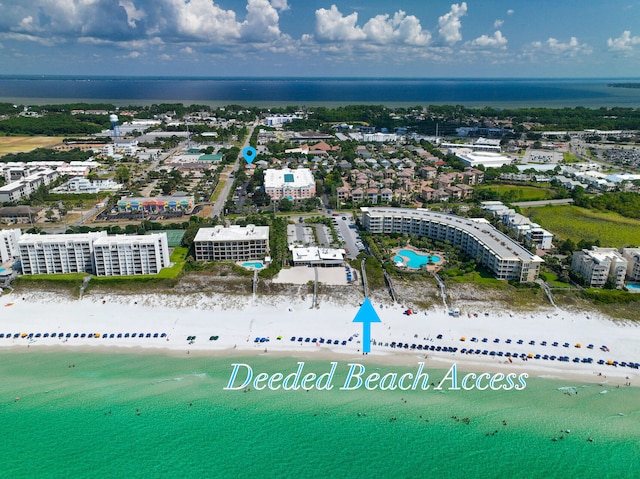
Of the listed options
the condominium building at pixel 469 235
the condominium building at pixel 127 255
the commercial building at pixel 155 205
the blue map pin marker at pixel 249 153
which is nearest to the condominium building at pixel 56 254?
the condominium building at pixel 127 255

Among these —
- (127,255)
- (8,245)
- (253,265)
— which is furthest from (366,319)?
(8,245)

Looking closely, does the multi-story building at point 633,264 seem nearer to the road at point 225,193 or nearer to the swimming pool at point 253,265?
the swimming pool at point 253,265

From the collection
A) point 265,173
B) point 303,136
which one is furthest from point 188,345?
point 303,136

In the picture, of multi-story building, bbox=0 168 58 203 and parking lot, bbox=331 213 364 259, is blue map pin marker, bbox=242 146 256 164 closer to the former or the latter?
multi-story building, bbox=0 168 58 203

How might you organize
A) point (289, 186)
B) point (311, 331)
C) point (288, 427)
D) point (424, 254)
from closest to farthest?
point (288, 427) < point (311, 331) < point (424, 254) < point (289, 186)

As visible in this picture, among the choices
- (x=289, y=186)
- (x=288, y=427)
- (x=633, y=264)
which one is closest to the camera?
(x=288, y=427)

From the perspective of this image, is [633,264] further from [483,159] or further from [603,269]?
[483,159]
